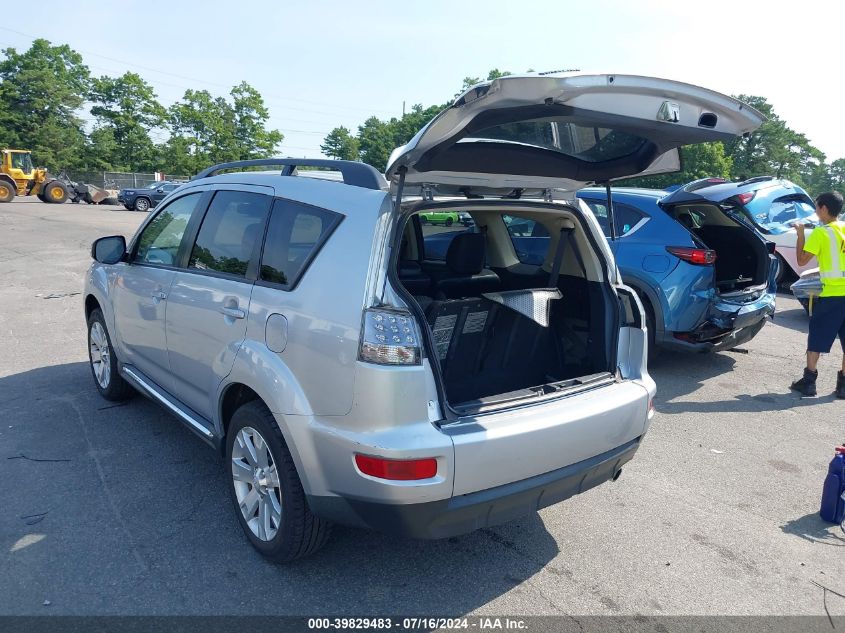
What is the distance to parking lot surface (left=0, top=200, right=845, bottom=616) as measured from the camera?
277 cm

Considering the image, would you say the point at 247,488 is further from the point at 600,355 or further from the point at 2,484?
the point at 600,355

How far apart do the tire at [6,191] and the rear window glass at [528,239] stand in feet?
113

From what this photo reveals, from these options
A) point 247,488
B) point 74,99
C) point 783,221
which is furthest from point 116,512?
point 74,99

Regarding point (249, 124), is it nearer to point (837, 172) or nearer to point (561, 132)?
point (561, 132)

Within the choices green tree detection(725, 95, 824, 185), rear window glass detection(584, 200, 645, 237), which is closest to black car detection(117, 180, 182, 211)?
rear window glass detection(584, 200, 645, 237)

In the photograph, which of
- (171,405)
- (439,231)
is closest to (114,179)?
(439,231)

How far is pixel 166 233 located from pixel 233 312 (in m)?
1.45

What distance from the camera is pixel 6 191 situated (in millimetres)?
31812

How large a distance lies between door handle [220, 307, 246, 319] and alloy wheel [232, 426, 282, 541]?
0.54m

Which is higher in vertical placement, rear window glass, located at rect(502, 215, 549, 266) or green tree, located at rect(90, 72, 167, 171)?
green tree, located at rect(90, 72, 167, 171)

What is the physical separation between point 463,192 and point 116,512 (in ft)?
8.30

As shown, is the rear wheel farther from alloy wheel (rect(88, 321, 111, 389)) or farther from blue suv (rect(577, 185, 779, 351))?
blue suv (rect(577, 185, 779, 351))

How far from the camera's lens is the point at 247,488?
3098 mm

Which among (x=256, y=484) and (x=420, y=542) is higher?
(x=256, y=484)
